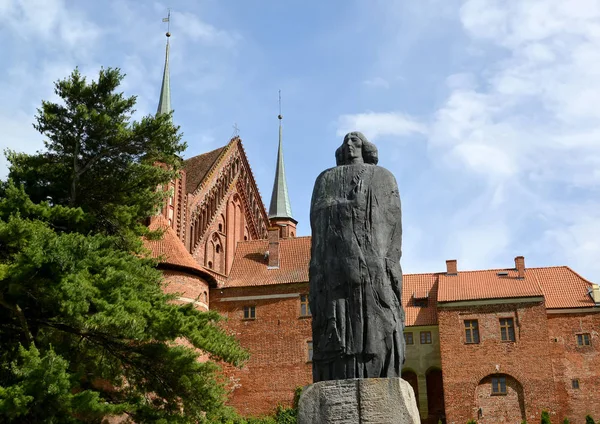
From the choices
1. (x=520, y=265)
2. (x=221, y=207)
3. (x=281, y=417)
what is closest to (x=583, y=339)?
(x=520, y=265)

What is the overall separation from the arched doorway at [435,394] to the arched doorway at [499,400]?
2.95 metres

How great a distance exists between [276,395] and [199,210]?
364 inches

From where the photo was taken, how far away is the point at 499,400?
31062mm

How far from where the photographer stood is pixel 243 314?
32.6 m

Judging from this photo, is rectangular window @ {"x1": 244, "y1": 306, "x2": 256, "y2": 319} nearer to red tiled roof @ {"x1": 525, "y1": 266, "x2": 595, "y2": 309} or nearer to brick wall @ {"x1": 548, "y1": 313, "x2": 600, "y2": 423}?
red tiled roof @ {"x1": 525, "y1": 266, "x2": 595, "y2": 309}

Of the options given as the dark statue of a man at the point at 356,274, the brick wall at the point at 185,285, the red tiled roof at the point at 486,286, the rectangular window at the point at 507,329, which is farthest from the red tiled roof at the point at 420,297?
the dark statue of a man at the point at 356,274

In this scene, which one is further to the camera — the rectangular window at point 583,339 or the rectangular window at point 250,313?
the rectangular window at point 583,339

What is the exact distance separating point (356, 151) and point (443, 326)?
27.0 m

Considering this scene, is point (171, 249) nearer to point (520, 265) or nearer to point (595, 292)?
point (520, 265)

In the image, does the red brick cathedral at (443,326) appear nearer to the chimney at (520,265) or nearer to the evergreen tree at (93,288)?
the chimney at (520,265)

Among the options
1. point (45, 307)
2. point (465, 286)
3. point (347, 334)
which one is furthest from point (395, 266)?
point (465, 286)

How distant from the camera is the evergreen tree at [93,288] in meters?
13.2

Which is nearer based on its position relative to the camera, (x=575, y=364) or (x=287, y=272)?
(x=575, y=364)

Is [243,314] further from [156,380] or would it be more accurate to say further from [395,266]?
[395,266]
